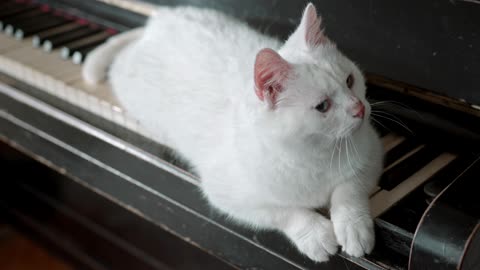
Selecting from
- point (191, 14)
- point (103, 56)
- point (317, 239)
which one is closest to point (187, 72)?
point (191, 14)

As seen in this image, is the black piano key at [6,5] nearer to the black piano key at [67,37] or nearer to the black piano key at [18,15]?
the black piano key at [18,15]

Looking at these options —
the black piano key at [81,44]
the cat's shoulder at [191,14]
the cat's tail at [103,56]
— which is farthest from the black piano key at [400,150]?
the black piano key at [81,44]

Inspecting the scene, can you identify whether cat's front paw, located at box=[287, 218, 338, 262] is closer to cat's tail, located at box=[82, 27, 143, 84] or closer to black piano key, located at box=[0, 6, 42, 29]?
cat's tail, located at box=[82, 27, 143, 84]

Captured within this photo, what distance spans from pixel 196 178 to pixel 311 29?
14.8 inches

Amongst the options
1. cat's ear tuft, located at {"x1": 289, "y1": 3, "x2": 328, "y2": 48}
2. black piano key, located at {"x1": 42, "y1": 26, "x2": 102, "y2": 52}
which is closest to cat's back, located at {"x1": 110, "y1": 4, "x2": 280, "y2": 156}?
cat's ear tuft, located at {"x1": 289, "y1": 3, "x2": 328, "y2": 48}

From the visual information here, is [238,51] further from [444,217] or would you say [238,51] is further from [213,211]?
[444,217]

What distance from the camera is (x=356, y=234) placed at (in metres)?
0.93

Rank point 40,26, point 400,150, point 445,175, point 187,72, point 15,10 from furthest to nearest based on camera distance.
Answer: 1. point 15,10
2. point 40,26
3. point 187,72
4. point 400,150
5. point 445,175

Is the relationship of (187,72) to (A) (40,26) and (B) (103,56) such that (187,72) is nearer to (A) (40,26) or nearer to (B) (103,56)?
(B) (103,56)

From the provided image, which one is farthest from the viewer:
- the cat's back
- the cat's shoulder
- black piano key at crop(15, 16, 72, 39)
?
black piano key at crop(15, 16, 72, 39)

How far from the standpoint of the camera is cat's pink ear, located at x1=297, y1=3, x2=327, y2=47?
101 cm

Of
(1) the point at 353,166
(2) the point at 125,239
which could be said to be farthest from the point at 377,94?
(2) the point at 125,239

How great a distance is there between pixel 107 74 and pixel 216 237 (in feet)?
1.88

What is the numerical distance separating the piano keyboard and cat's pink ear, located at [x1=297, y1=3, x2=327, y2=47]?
10.5 inches
